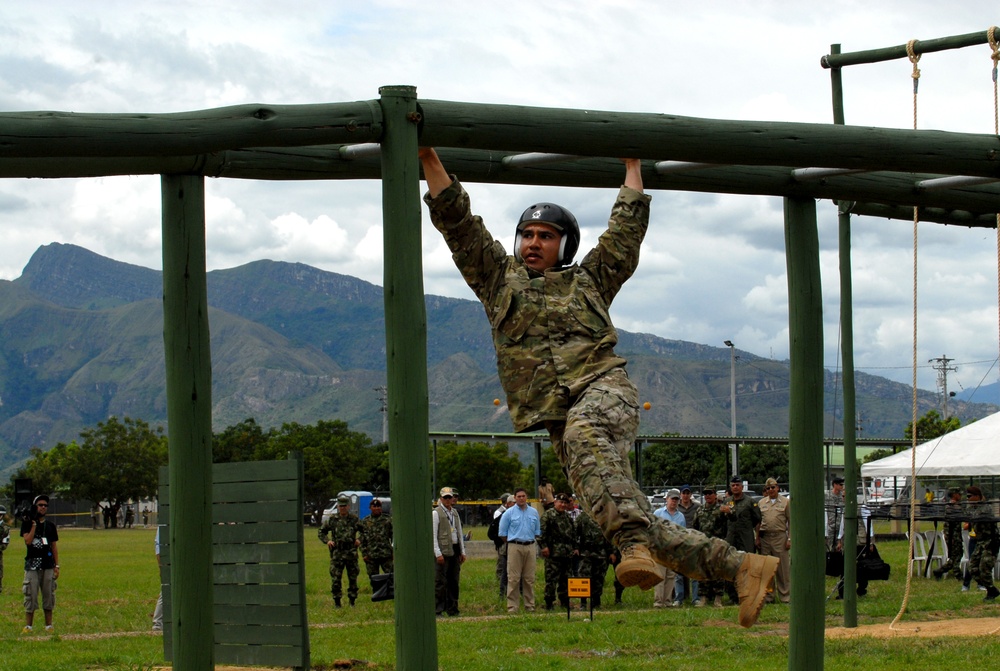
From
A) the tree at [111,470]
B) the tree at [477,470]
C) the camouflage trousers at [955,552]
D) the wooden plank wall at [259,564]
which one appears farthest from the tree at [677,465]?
the wooden plank wall at [259,564]

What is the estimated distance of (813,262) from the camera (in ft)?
24.9

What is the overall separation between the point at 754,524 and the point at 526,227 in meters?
12.0

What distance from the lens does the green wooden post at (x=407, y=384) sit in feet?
18.3

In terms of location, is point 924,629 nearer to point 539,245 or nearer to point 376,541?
point 376,541

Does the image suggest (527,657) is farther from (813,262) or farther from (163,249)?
(163,249)

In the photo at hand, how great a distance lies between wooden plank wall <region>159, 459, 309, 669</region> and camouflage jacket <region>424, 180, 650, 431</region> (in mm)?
4913

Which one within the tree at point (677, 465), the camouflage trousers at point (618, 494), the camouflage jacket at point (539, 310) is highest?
the camouflage jacket at point (539, 310)

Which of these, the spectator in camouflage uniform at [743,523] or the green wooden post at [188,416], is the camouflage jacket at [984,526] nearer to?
the spectator in camouflage uniform at [743,523]

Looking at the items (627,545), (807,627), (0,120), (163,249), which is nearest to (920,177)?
(807,627)

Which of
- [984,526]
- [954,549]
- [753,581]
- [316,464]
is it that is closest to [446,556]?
[984,526]

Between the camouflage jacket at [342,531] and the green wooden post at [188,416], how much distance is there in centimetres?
1227

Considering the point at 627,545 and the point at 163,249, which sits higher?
the point at 163,249

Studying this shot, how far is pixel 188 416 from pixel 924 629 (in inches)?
371

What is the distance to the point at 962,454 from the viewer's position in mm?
25672
